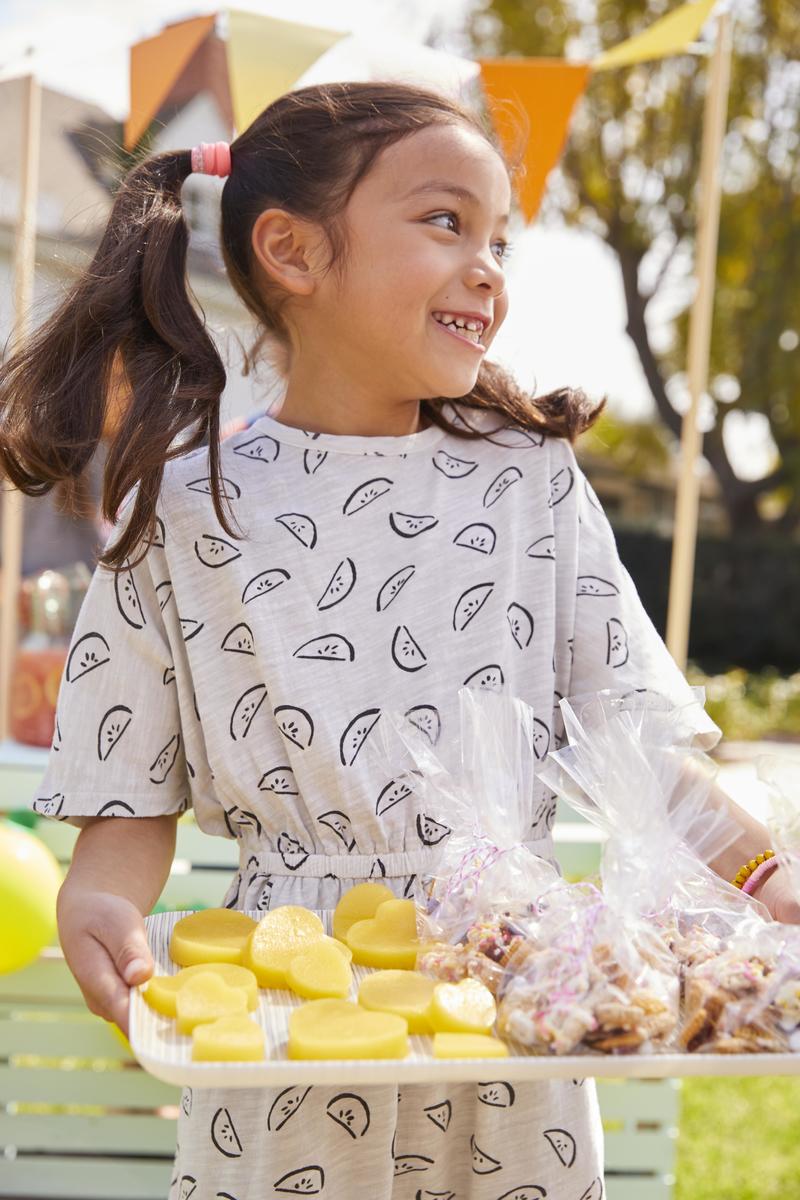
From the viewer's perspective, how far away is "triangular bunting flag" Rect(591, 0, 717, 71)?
143 inches

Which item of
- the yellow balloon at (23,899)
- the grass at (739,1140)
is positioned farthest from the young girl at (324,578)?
the grass at (739,1140)

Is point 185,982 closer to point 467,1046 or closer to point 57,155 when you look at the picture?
point 467,1046

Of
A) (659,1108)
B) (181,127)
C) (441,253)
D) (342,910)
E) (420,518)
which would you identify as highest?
(181,127)

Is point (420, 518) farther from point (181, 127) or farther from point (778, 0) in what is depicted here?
point (778, 0)

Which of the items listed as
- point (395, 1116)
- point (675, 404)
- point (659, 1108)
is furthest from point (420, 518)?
point (675, 404)

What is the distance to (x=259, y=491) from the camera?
1.70 m

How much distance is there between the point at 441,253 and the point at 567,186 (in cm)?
1423

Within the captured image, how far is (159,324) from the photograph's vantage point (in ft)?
5.62

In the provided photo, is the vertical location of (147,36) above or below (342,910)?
above

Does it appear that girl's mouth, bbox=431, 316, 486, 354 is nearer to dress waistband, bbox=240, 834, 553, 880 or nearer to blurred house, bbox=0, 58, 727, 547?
blurred house, bbox=0, 58, 727, 547

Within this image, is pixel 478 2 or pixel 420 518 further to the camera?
pixel 478 2

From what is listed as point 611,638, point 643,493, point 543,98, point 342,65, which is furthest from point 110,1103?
point 643,493

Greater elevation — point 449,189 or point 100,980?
point 449,189

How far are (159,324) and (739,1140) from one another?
310 cm
